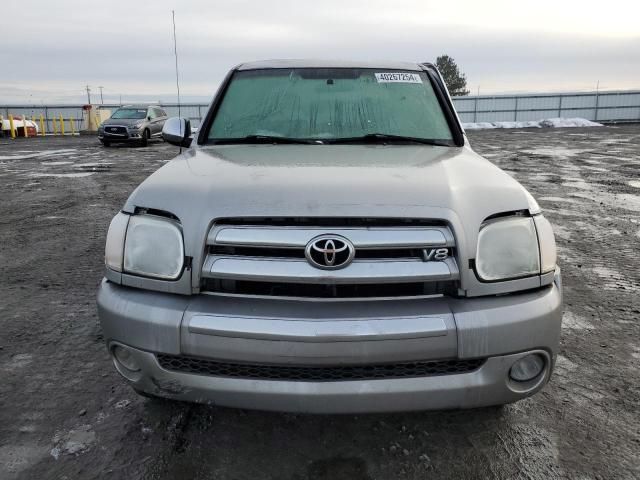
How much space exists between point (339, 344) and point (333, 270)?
10.0 inches

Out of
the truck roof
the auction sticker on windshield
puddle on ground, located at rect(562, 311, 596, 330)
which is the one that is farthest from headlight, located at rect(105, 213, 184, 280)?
puddle on ground, located at rect(562, 311, 596, 330)

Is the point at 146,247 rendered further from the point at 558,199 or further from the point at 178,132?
the point at 558,199

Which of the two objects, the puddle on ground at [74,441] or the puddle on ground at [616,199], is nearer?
the puddle on ground at [74,441]

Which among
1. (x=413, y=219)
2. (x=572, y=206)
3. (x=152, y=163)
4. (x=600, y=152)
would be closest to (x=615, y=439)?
(x=413, y=219)

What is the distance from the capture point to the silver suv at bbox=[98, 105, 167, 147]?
19.1 meters

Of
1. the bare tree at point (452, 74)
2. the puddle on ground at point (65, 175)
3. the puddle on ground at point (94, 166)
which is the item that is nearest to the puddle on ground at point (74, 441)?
the puddle on ground at point (65, 175)

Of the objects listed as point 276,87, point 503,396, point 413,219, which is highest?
point 276,87

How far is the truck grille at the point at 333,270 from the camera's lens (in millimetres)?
1787

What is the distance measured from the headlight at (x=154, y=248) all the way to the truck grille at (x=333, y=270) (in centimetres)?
13

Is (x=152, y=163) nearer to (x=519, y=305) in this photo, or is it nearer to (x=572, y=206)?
(x=572, y=206)

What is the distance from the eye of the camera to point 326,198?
6.09 feet

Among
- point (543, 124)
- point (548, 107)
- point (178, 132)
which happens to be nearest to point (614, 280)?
point (178, 132)

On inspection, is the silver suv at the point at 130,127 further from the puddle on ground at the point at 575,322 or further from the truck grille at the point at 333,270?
the truck grille at the point at 333,270

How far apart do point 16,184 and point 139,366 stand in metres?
9.59
